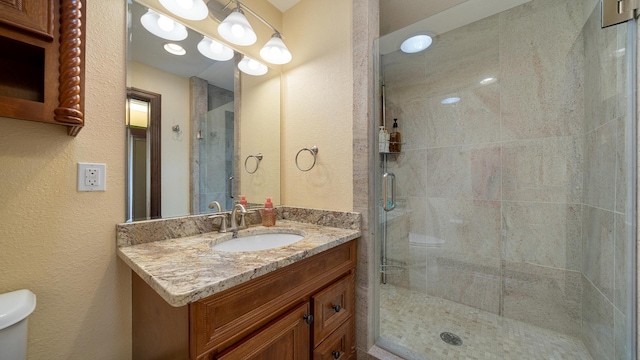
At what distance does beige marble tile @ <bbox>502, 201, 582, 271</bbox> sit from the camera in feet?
4.77

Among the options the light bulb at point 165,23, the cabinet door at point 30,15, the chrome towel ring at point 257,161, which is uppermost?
the light bulb at point 165,23

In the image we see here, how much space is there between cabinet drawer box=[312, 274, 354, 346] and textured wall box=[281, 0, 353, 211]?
1.43 ft

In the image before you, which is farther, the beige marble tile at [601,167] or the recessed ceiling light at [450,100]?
the recessed ceiling light at [450,100]

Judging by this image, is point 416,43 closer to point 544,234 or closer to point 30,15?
point 544,234

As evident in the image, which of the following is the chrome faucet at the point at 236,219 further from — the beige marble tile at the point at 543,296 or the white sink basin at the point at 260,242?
the beige marble tile at the point at 543,296

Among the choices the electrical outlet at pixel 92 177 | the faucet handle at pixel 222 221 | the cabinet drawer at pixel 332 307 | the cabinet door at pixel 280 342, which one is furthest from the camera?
the faucet handle at pixel 222 221

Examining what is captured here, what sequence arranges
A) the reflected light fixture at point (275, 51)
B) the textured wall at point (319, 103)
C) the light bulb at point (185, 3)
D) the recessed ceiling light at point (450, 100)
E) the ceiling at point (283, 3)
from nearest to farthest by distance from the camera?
the light bulb at point (185, 3), the textured wall at point (319, 103), the reflected light fixture at point (275, 51), the ceiling at point (283, 3), the recessed ceiling light at point (450, 100)

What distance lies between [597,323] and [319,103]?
1.94 metres

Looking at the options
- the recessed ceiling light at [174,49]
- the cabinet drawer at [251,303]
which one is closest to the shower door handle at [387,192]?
the cabinet drawer at [251,303]

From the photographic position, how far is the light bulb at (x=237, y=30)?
1.31m

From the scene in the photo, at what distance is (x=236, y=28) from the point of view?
4.32ft

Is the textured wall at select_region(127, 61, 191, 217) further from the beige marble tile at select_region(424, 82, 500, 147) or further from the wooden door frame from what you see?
the beige marble tile at select_region(424, 82, 500, 147)

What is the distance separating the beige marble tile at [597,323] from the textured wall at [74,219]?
2.17m

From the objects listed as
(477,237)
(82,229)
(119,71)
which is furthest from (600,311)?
(119,71)
